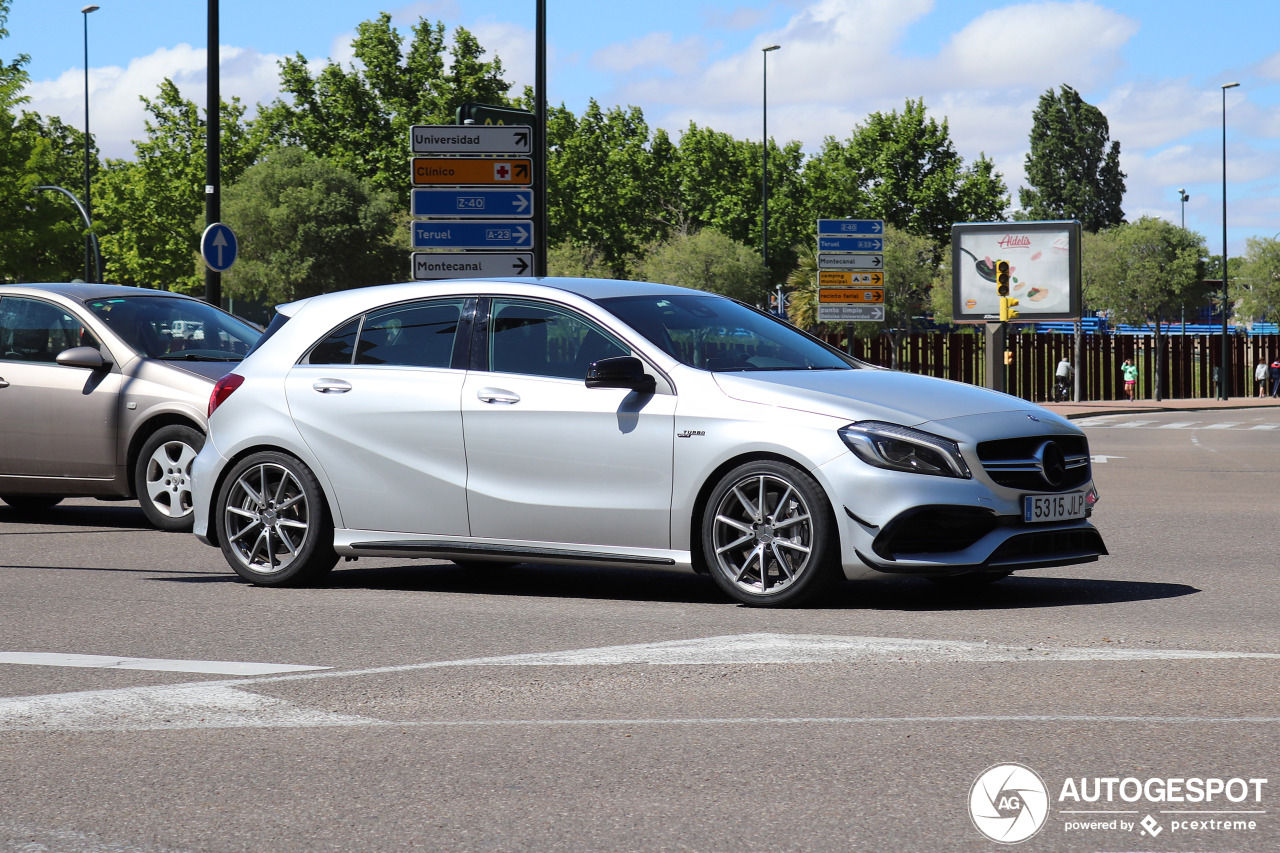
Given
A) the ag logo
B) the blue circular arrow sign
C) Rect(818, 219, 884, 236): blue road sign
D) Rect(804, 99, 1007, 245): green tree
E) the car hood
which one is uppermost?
Rect(804, 99, 1007, 245): green tree

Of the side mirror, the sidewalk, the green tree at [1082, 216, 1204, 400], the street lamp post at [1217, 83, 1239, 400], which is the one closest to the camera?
the side mirror

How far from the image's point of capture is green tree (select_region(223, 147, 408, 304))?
67.2 metres

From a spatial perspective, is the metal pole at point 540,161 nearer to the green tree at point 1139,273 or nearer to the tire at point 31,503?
the tire at point 31,503

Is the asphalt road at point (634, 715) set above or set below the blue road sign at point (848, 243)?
below

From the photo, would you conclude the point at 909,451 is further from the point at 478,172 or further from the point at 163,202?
the point at 163,202

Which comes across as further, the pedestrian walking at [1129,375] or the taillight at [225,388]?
the pedestrian walking at [1129,375]

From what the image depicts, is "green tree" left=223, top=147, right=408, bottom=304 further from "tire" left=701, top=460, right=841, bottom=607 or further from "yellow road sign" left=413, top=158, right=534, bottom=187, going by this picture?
"tire" left=701, top=460, right=841, bottom=607

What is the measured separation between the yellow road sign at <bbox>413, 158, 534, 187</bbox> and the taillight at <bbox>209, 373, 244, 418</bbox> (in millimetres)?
11839

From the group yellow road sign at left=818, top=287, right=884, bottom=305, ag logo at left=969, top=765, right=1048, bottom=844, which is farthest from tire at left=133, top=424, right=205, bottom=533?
yellow road sign at left=818, top=287, right=884, bottom=305

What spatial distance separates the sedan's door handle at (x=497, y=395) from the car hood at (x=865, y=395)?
1.05 meters

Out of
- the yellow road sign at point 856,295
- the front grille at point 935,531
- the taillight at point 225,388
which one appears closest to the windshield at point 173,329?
the taillight at point 225,388

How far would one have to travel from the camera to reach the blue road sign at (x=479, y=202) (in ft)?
66.8

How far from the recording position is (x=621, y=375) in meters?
7.52

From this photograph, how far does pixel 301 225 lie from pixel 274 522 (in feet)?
198
